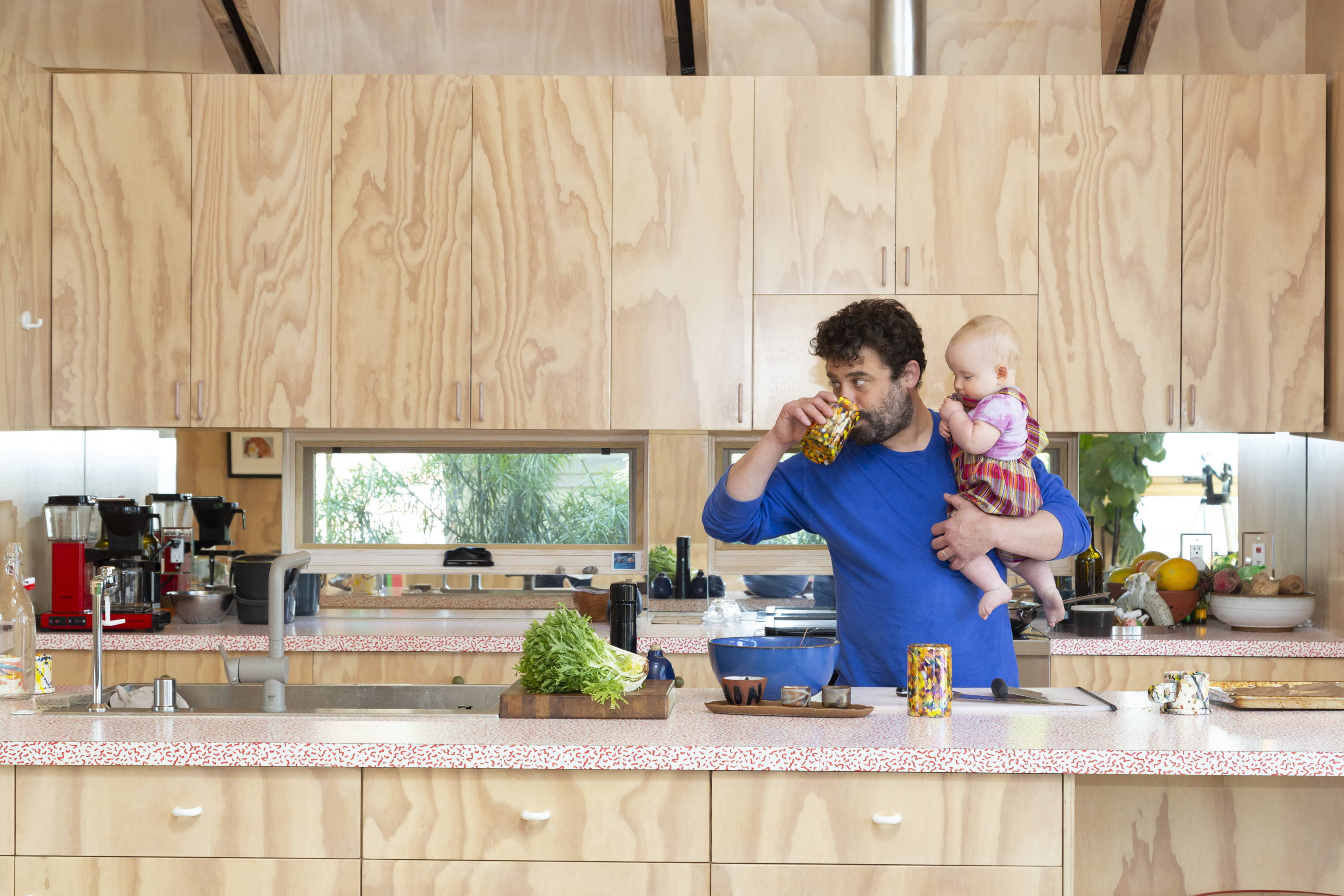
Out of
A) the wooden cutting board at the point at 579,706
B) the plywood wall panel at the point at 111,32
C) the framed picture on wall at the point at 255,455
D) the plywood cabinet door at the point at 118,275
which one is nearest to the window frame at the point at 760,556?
the framed picture on wall at the point at 255,455

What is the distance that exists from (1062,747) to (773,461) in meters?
0.76

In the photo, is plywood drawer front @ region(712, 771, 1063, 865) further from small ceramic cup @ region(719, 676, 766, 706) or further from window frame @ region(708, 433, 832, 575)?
window frame @ region(708, 433, 832, 575)

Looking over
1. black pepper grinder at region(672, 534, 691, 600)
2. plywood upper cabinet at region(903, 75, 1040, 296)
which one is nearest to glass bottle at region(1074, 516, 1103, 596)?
plywood upper cabinet at region(903, 75, 1040, 296)

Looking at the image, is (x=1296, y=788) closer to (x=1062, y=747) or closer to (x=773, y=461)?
(x=1062, y=747)

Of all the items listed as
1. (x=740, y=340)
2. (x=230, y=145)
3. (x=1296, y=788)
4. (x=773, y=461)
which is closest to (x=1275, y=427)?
(x=740, y=340)

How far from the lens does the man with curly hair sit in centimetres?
221

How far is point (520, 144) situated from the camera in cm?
358

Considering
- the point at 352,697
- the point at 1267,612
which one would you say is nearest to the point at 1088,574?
the point at 1267,612

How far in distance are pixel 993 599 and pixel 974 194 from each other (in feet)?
5.64

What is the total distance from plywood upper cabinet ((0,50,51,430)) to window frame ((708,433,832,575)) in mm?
2065

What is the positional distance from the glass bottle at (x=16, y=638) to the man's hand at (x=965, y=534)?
5.45ft

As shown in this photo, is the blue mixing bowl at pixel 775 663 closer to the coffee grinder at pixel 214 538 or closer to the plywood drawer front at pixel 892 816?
the plywood drawer front at pixel 892 816

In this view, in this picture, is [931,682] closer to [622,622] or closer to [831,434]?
[831,434]

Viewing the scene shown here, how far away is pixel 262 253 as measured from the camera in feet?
11.8
